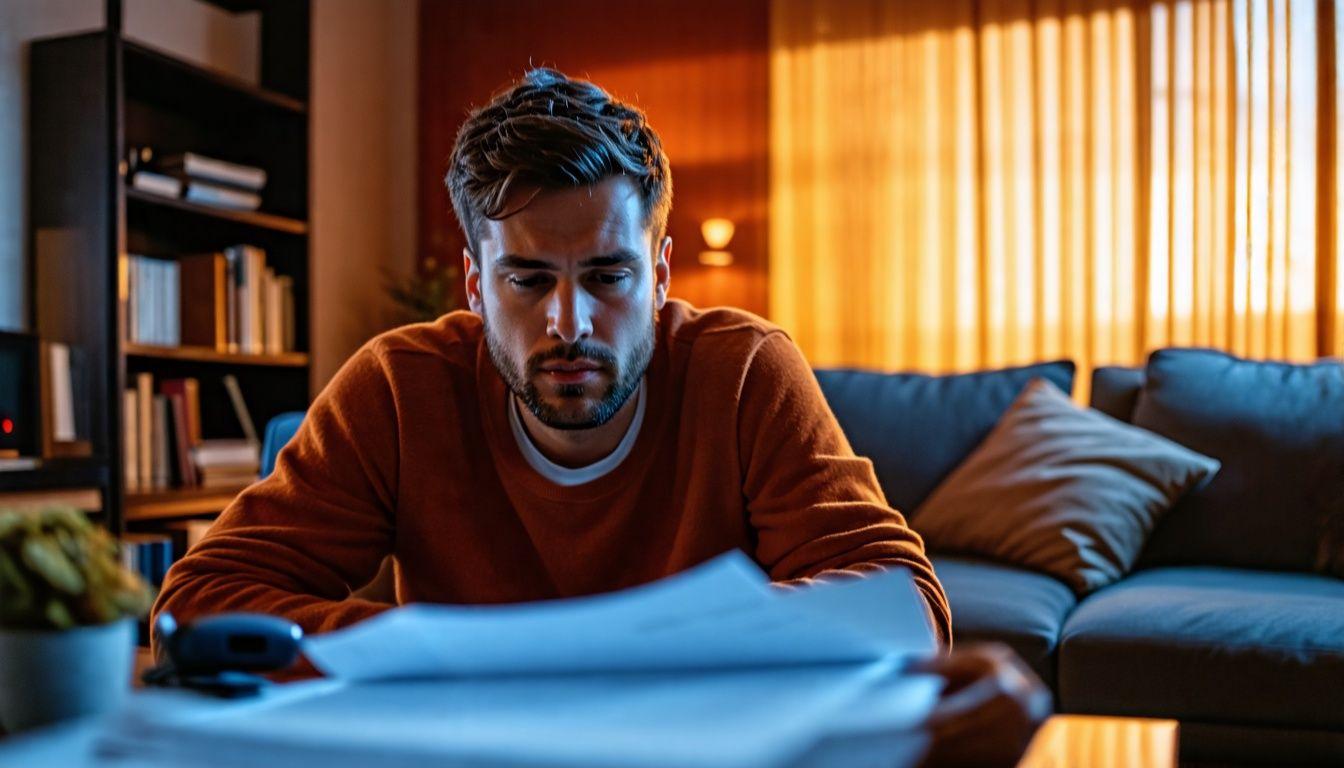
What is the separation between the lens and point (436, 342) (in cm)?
143

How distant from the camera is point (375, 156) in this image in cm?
439

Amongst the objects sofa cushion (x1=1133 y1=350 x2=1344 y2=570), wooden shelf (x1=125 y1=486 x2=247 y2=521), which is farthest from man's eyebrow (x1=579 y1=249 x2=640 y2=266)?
wooden shelf (x1=125 y1=486 x2=247 y2=521)

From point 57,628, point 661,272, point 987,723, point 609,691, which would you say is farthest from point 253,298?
point 987,723

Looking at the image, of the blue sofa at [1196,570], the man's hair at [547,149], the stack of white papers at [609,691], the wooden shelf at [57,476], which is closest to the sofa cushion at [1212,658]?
the blue sofa at [1196,570]

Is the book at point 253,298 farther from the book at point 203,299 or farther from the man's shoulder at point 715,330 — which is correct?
the man's shoulder at point 715,330

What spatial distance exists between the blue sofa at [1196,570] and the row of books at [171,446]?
1681mm

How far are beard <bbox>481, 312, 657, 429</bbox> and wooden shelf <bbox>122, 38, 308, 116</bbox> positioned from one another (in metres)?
2.18

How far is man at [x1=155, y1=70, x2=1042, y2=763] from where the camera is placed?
121cm

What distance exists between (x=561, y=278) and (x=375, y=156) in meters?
3.40

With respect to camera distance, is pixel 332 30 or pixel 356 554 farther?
pixel 332 30

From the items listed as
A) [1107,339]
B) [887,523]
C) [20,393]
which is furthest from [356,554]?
[1107,339]

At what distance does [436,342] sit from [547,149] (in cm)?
32

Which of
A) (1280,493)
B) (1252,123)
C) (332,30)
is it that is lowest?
(1280,493)

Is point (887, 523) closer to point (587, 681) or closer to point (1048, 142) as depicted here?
point (587, 681)
